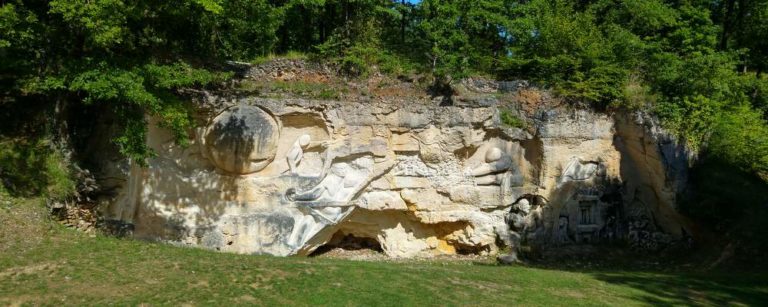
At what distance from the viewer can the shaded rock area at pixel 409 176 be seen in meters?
18.2

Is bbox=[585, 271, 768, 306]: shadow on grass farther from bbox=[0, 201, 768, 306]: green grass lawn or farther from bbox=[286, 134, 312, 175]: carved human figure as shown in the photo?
bbox=[286, 134, 312, 175]: carved human figure

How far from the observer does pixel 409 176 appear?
20.2 m

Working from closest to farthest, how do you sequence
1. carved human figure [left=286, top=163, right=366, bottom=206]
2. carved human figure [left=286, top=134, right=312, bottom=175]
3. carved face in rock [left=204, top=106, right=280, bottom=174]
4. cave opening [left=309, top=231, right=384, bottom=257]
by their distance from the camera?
1. carved face in rock [left=204, top=106, right=280, bottom=174]
2. carved human figure [left=286, top=163, right=366, bottom=206]
3. carved human figure [left=286, top=134, right=312, bottom=175]
4. cave opening [left=309, top=231, right=384, bottom=257]

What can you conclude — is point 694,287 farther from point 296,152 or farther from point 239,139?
point 239,139

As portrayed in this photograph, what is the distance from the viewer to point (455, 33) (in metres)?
23.3

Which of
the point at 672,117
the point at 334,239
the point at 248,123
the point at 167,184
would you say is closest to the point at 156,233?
the point at 167,184

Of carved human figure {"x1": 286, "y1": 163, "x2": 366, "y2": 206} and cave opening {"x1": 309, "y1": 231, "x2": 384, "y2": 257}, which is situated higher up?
carved human figure {"x1": 286, "y1": 163, "x2": 366, "y2": 206}

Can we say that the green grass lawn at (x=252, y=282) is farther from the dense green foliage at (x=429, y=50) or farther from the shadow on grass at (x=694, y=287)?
the dense green foliage at (x=429, y=50)

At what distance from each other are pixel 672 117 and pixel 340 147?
36.5 ft

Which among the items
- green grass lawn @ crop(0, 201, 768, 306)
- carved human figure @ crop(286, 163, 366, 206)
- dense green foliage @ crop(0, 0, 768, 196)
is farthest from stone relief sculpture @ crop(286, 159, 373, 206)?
green grass lawn @ crop(0, 201, 768, 306)

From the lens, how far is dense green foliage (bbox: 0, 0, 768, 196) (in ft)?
47.0

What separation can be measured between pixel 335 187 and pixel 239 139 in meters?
3.34

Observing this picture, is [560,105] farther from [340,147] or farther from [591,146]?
[340,147]

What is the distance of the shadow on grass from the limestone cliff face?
417 centimetres
